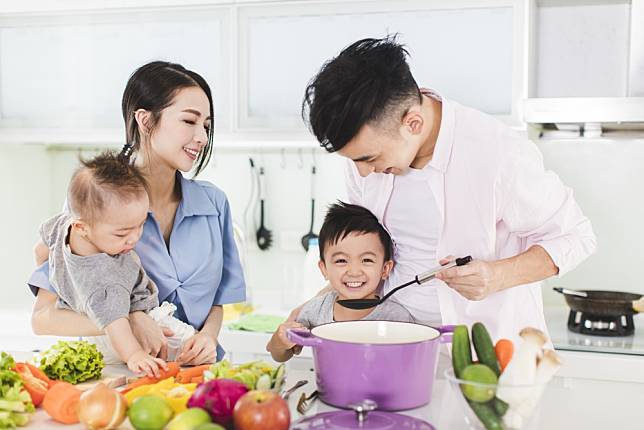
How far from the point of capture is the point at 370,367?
45.3 inches

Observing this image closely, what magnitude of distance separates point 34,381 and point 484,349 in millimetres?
718

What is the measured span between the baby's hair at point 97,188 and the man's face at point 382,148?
0.45 meters

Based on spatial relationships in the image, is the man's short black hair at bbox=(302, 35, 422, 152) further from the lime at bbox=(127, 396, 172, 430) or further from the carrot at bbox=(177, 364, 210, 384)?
the lime at bbox=(127, 396, 172, 430)

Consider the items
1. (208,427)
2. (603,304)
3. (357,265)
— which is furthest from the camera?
(603,304)

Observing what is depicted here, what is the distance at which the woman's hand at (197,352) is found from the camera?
5.14ft

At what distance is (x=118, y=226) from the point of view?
5.09 feet

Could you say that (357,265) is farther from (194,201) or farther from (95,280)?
(95,280)

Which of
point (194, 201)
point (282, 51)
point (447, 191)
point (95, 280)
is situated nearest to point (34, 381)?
point (95, 280)

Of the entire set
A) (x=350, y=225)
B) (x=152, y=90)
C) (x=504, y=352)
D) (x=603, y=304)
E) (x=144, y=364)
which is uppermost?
(x=152, y=90)

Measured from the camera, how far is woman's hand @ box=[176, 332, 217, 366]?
1.57 metres

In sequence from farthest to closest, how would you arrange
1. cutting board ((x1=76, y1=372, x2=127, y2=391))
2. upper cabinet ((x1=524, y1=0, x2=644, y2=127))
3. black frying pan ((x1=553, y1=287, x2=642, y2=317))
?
1. upper cabinet ((x1=524, y1=0, x2=644, y2=127))
2. black frying pan ((x1=553, y1=287, x2=642, y2=317))
3. cutting board ((x1=76, y1=372, x2=127, y2=391))

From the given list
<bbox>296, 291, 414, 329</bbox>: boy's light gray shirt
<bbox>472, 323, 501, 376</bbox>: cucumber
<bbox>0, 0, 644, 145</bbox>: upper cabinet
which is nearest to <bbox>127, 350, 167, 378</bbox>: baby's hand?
<bbox>296, 291, 414, 329</bbox>: boy's light gray shirt

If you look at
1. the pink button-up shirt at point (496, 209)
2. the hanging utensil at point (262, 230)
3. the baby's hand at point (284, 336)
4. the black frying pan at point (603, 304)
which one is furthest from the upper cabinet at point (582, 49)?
the baby's hand at point (284, 336)

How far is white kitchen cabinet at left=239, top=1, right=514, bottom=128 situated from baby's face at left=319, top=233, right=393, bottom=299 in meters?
1.11
